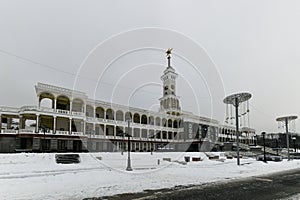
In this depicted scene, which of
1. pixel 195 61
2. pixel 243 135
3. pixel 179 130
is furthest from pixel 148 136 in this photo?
pixel 243 135

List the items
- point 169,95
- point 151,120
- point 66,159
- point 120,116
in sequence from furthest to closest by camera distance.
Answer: point 169,95
point 151,120
point 120,116
point 66,159

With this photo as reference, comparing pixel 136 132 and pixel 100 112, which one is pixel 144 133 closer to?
pixel 136 132

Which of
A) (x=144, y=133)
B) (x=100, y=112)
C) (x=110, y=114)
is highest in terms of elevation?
(x=100, y=112)

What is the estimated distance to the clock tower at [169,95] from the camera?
6469 cm

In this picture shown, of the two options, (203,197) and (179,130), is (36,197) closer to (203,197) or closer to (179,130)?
(203,197)

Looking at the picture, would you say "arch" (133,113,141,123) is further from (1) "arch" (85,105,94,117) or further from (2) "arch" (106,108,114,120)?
(1) "arch" (85,105,94,117)

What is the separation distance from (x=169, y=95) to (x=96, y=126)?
28.7 m

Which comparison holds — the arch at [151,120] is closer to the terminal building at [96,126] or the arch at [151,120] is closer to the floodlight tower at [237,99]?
the terminal building at [96,126]

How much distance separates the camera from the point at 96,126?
44.8 metres

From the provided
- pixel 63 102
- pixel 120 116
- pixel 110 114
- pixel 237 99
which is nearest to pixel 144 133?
pixel 120 116

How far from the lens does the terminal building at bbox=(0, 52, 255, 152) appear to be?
111ft

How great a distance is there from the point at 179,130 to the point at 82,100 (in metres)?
31.0

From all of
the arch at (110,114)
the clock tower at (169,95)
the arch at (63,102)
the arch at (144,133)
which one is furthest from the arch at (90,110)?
the clock tower at (169,95)

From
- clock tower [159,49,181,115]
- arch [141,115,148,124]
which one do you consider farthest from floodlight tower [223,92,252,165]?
clock tower [159,49,181,115]
